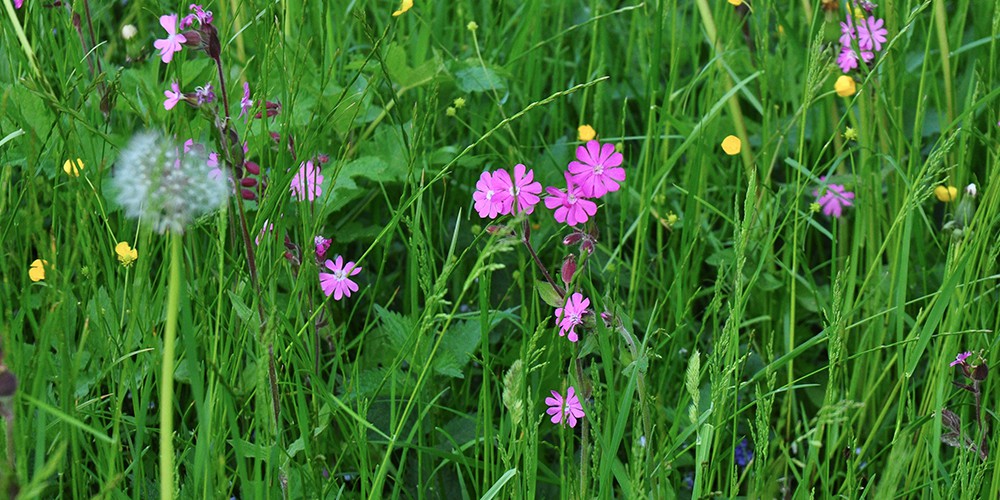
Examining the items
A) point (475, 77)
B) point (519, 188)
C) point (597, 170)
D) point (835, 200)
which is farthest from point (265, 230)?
point (835, 200)

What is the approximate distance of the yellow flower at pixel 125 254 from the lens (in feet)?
4.51

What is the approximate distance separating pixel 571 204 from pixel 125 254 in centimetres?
60

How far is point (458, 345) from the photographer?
1.56m

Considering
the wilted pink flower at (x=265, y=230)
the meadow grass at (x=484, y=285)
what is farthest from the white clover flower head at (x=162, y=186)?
the wilted pink flower at (x=265, y=230)

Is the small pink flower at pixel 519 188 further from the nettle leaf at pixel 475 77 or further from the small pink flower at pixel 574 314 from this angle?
the nettle leaf at pixel 475 77

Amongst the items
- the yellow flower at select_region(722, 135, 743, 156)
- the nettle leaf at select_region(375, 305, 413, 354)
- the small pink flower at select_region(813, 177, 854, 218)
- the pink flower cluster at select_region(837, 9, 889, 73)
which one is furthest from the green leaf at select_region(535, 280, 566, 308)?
the pink flower cluster at select_region(837, 9, 889, 73)

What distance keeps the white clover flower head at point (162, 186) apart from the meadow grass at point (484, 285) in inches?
0.8

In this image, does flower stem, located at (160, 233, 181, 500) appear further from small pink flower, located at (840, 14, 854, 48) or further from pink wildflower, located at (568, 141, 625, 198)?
small pink flower, located at (840, 14, 854, 48)

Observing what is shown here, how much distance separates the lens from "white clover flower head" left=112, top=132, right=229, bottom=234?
2.38ft

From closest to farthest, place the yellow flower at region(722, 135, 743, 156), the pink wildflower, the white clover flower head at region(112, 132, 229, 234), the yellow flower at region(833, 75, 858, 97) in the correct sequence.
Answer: the white clover flower head at region(112, 132, 229, 234)
the pink wildflower
the yellow flower at region(722, 135, 743, 156)
the yellow flower at region(833, 75, 858, 97)

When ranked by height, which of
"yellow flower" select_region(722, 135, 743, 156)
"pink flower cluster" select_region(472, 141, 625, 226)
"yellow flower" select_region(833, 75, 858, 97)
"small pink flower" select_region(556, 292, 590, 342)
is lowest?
"small pink flower" select_region(556, 292, 590, 342)

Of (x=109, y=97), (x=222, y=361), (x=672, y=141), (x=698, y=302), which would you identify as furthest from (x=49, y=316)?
(x=672, y=141)

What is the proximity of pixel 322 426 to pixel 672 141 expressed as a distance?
1.26 m

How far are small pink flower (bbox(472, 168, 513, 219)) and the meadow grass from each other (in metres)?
0.05
